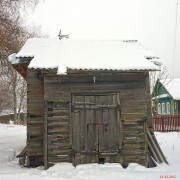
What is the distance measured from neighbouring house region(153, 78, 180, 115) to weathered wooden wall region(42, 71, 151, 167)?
72.9ft

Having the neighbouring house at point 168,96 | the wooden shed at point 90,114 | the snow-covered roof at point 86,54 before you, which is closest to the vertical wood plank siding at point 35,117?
the wooden shed at point 90,114

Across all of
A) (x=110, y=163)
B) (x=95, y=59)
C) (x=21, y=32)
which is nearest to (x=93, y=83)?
(x=95, y=59)

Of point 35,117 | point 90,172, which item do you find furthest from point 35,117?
point 90,172

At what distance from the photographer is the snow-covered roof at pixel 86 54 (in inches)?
427

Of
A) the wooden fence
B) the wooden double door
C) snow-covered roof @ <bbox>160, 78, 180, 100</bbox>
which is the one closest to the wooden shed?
the wooden double door

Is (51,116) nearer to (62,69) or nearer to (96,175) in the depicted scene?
(62,69)

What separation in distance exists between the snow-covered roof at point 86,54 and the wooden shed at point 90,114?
0.12 ft

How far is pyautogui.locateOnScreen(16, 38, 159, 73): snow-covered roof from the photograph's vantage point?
427 inches

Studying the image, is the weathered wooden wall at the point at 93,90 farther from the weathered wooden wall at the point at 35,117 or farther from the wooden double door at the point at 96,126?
the weathered wooden wall at the point at 35,117

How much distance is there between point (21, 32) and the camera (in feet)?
55.0

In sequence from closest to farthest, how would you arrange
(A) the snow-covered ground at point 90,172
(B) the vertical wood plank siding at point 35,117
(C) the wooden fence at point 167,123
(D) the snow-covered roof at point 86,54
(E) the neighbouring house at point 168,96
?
(A) the snow-covered ground at point 90,172
(D) the snow-covered roof at point 86,54
(B) the vertical wood plank siding at point 35,117
(C) the wooden fence at point 167,123
(E) the neighbouring house at point 168,96

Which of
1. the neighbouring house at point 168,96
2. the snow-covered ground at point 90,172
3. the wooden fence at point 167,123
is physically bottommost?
the snow-covered ground at point 90,172

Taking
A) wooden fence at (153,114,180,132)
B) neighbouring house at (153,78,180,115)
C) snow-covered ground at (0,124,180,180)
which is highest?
neighbouring house at (153,78,180,115)

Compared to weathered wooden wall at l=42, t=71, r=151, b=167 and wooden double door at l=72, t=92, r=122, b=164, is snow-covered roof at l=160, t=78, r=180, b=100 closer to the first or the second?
weathered wooden wall at l=42, t=71, r=151, b=167
